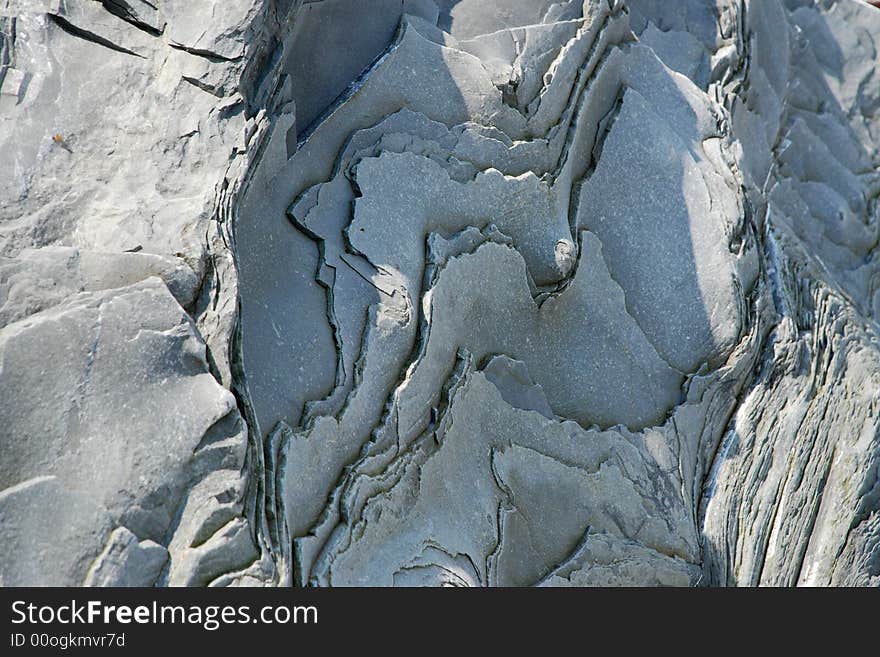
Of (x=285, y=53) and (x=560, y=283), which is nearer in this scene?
(x=285, y=53)

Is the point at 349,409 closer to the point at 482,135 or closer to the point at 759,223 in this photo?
the point at 482,135

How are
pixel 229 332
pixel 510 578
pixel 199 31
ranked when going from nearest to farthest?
pixel 229 332
pixel 199 31
pixel 510 578

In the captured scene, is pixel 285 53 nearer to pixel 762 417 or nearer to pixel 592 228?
pixel 592 228

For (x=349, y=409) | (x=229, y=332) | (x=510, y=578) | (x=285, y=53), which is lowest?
(x=510, y=578)

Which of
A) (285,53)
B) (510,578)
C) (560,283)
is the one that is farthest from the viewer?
(560,283)

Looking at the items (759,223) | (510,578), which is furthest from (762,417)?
(510,578)

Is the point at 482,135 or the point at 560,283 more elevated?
the point at 482,135
